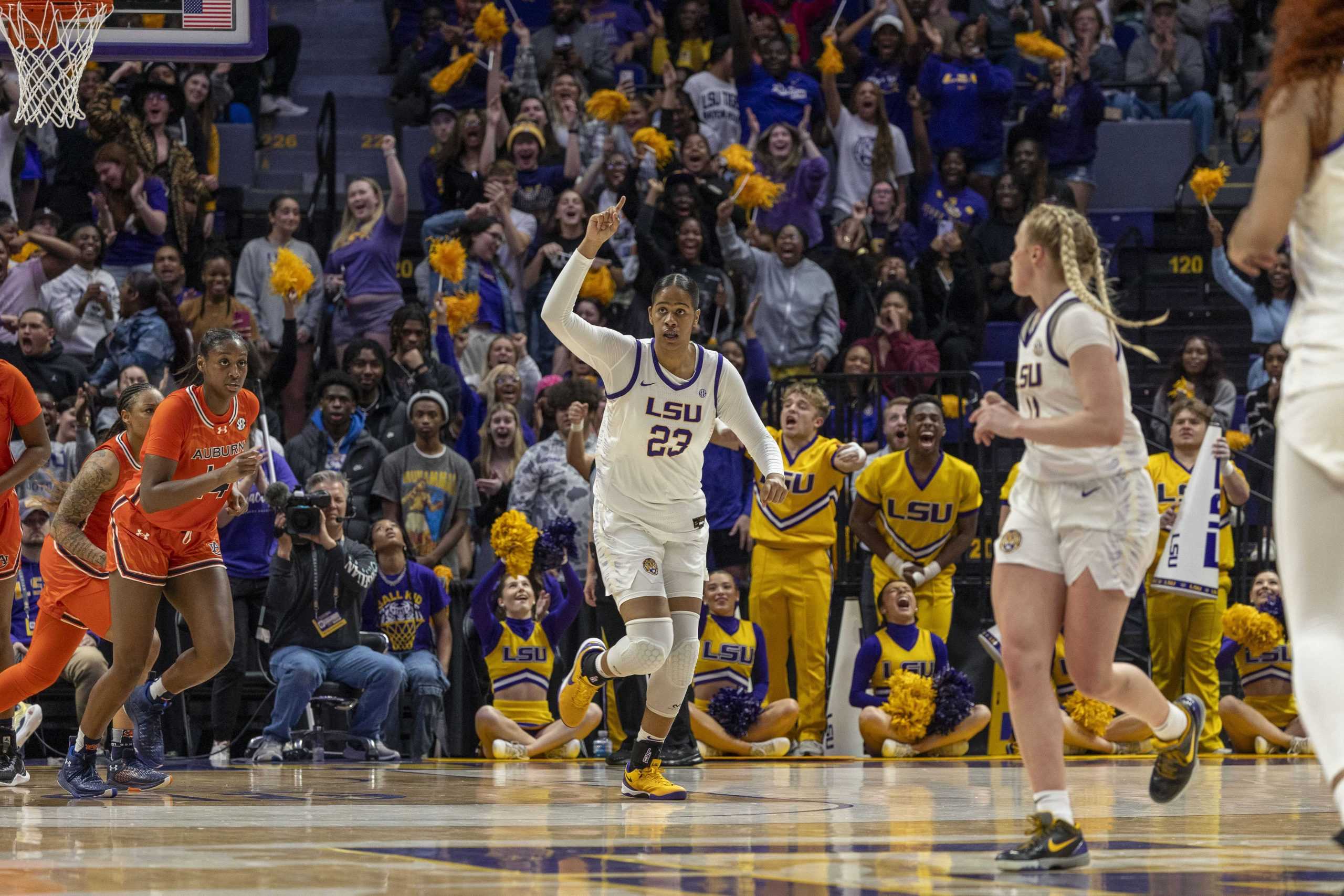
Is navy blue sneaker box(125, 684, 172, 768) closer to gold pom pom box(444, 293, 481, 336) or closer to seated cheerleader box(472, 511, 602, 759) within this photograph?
seated cheerleader box(472, 511, 602, 759)

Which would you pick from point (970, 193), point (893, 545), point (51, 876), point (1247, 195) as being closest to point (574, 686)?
point (893, 545)

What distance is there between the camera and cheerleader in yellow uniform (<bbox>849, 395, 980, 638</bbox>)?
465 inches

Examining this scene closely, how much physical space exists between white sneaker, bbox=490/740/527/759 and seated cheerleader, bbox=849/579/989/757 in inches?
88.5

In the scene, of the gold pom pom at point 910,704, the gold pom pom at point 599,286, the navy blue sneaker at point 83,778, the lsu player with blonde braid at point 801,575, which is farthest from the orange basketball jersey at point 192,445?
the gold pom pom at point 599,286

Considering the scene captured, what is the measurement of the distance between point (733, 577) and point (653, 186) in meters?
3.56

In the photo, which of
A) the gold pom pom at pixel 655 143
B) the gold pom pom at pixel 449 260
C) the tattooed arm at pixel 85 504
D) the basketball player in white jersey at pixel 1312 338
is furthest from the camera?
the gold pom pom at pixel 655 143

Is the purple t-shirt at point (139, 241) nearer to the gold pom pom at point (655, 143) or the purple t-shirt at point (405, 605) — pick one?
the gold pom pom at point (655, 143)

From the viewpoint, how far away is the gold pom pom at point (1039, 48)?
16.8m

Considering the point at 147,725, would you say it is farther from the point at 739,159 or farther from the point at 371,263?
the point at 739,159

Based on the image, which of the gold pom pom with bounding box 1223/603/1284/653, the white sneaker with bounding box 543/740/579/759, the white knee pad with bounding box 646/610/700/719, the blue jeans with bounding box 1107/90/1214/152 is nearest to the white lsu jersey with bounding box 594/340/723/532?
the white knee pad with bounding box 646/610/700/719

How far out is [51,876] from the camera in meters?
4.73

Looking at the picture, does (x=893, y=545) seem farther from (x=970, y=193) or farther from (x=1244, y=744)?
(x=970, y=193)

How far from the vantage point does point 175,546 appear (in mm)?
7840

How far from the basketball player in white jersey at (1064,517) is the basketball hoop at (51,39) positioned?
640cm
